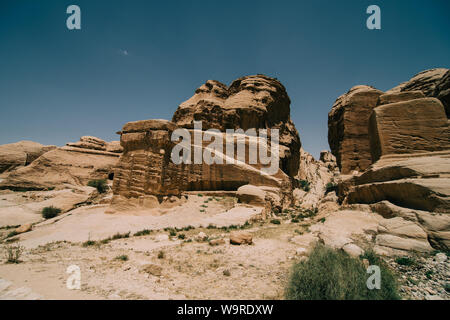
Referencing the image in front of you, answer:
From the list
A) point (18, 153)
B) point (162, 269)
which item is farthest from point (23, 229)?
point (18, 153)

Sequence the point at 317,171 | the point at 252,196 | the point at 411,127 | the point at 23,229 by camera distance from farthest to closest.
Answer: the point at 317,171
the point at 252,196
the point at 23,229
the point at 411,127

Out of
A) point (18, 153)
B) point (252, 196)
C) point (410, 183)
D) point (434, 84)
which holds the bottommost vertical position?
point (252, 196)

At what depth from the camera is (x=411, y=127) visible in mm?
8617

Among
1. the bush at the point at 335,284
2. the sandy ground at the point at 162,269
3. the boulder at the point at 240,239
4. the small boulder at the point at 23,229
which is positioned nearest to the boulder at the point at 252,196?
the sandy ground at the point at 162,269

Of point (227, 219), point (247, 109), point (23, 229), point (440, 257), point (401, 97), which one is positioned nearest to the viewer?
point (440, 257)

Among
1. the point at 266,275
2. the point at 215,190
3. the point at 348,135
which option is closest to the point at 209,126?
the point at 215,190

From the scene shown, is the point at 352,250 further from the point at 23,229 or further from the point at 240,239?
the point at 23,229

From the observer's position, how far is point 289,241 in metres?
6.75

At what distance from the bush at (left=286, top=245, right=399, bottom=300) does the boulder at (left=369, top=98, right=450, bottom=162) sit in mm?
7257

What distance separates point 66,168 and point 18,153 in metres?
8.71

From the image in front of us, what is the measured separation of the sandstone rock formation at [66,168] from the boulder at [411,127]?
2423cm

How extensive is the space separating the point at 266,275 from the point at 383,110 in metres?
9.38

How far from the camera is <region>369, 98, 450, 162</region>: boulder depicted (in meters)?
8.33

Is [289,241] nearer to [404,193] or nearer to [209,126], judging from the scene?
[404,193]
